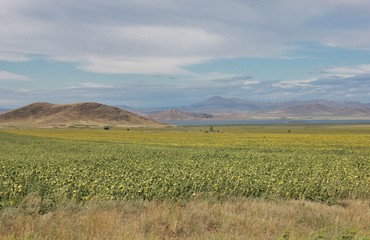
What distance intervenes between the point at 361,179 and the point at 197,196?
28.3 ft

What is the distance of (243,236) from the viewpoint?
797 centimetres

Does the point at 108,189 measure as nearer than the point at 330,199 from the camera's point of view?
Yes

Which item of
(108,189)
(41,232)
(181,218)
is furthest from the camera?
(108,189)

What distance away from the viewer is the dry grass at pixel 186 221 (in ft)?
25.8

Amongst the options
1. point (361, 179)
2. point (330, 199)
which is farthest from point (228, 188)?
point (361, 179)

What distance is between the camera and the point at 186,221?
358 inches

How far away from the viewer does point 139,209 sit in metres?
10.1

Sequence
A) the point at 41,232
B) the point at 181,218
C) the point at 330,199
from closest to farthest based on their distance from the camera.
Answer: the point at 41,232 → the point at 181,218 → the point at 330,199

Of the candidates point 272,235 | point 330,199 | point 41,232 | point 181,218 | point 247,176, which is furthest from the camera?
point 247,176

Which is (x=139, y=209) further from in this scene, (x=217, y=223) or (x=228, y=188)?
(x=228, y=188)

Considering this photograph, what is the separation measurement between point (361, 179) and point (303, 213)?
7.63 meters

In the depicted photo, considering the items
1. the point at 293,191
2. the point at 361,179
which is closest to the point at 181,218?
the point at 293,191

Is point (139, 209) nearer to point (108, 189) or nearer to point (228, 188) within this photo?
point (108, 189)

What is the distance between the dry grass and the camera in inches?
309
